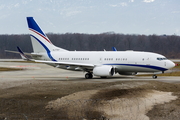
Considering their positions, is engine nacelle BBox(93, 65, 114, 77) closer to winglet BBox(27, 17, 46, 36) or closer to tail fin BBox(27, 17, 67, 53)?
tail fin BBox(27, 17, 67, 53)

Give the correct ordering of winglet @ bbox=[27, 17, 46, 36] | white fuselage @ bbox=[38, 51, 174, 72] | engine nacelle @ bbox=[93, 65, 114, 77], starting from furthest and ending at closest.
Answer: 1. winglet @ bbox=[27, 17, 46, 36]
2. white fuselage @ bbox=[38, 51, 174, 72]
3. engine nacelle @ bbox=[93, 65, 114, 77]

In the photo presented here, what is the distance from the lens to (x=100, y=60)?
43.4 meters

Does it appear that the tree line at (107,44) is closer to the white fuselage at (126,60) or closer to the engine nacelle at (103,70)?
the white fuselage at (126,60)

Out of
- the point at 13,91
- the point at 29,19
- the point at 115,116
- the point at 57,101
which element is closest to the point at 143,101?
the point at 115,116

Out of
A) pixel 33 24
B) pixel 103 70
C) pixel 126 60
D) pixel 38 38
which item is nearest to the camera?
pixel 103 70

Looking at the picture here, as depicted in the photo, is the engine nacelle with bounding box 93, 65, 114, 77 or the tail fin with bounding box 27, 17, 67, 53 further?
the tail fin with bounding box 27, 17, 67, 53

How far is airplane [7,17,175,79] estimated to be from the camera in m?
40.4

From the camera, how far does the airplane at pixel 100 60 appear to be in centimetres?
4038

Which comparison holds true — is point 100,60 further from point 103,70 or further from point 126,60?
point 126,60

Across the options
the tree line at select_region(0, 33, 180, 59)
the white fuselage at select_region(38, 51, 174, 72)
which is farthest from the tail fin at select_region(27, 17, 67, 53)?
the tree line at select_region(0, 33, 180, 59)

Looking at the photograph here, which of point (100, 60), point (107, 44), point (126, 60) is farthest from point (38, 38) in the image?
point (107, 44)

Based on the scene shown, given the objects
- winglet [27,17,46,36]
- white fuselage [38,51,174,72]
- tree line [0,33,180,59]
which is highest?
tree line [0,33,180,59]

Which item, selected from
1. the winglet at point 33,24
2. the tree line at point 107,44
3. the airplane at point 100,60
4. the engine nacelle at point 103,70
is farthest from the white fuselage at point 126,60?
the tree line at point 107,44

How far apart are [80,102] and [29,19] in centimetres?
2764
